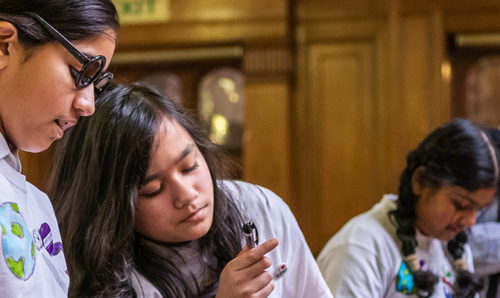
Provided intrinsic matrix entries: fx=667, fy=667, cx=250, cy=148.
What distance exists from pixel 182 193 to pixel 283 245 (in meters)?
0.32

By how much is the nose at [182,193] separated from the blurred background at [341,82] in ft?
8.85

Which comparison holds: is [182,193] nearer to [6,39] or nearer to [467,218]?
[6,39]

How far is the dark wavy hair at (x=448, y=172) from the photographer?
6.10ft

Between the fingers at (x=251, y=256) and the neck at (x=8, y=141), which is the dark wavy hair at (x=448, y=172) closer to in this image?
the fingers at (x=251, y=256)

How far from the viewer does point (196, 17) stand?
4094mm

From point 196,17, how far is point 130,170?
2.96 metres

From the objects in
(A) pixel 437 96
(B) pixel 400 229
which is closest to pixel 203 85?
(A) pixel 437 96

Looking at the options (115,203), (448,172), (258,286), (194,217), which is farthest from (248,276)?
(448,172)

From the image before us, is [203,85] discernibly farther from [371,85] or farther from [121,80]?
[121,80]

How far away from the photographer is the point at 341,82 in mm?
3934

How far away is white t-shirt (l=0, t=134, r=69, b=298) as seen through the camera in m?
0.86

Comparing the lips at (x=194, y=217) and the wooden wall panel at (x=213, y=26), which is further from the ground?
the wooden wall panel at (x=213, y=26)

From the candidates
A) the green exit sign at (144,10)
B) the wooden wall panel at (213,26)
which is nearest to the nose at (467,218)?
the wooden wall panel at (213,26)

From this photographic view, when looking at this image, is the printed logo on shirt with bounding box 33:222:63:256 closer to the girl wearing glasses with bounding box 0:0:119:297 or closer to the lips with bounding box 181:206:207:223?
the girl wearing glasses with bounding box 0:0:119:297
